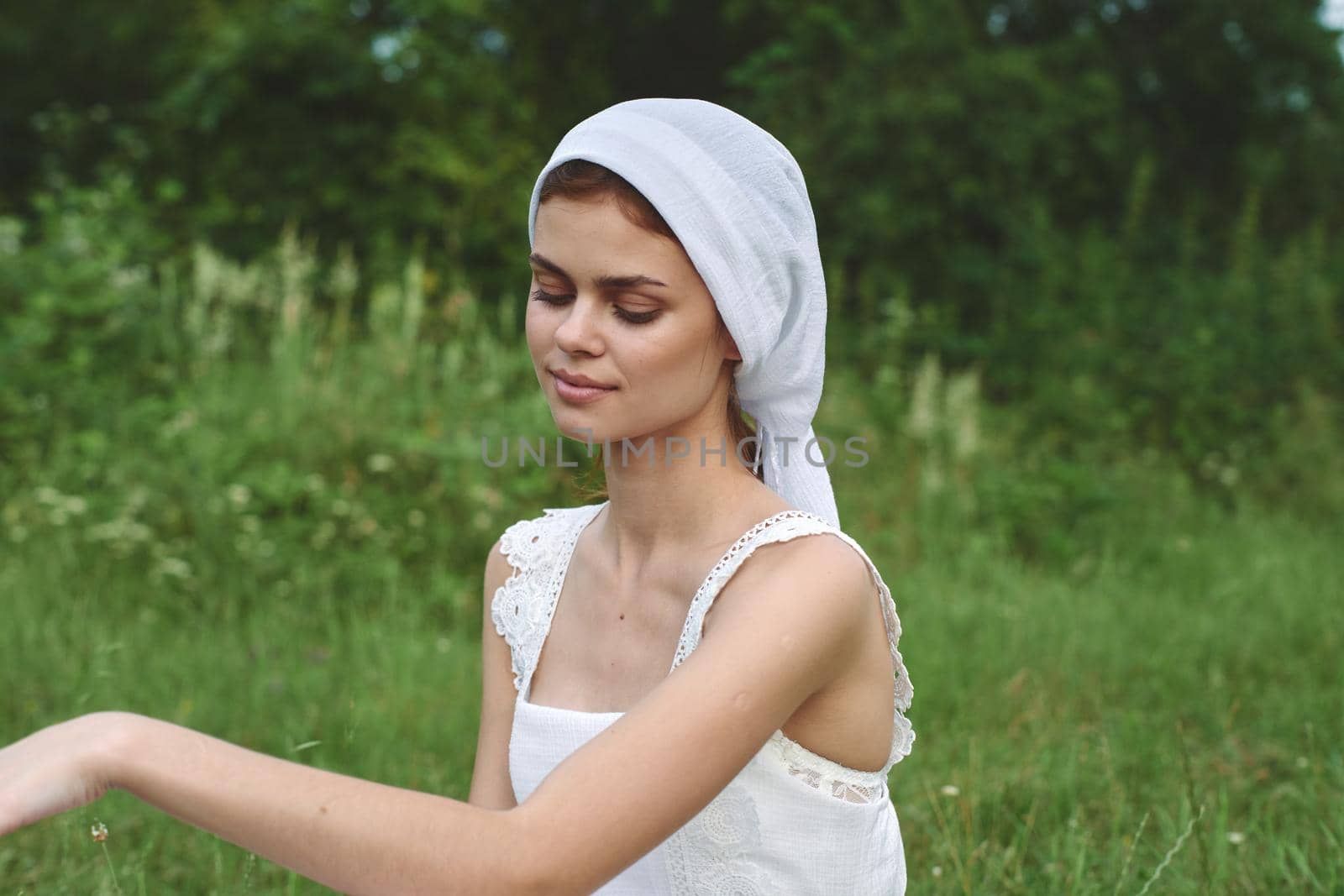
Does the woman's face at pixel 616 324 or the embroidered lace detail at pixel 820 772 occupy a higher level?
the woman's face at pixel 616 324

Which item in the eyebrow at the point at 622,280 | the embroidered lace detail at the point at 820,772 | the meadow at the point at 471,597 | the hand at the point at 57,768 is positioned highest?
the eyebrow at the point at 622,280

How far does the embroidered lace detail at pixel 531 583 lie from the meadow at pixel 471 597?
12 centimetres

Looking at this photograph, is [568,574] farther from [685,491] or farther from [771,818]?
[771,818]

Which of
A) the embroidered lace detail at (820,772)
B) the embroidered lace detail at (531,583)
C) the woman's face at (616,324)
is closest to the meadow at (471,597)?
the embroidered lace detail at (531,583)

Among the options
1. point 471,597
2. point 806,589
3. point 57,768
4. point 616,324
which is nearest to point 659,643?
point 806,589

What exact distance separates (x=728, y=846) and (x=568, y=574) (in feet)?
1.69

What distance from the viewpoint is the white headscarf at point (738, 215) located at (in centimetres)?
148

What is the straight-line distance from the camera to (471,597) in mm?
4344

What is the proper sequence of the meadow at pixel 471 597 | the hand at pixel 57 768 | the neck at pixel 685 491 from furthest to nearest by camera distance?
the meadow at pixel 471 597
the neck at pixel 685 491
the hand at pixel 57 768

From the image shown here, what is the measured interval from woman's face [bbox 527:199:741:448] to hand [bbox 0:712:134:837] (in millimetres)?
632

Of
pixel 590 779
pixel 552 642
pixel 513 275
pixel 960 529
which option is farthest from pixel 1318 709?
pixel 513 275

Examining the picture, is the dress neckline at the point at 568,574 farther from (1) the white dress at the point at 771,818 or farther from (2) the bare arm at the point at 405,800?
(2) the bare arm at the point at 405,800

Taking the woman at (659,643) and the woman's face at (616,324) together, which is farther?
the woman's face at (616,324)

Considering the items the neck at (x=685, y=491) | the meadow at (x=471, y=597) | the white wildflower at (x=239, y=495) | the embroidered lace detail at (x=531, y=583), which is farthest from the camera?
the white wildflower at (x=239, y=495)
